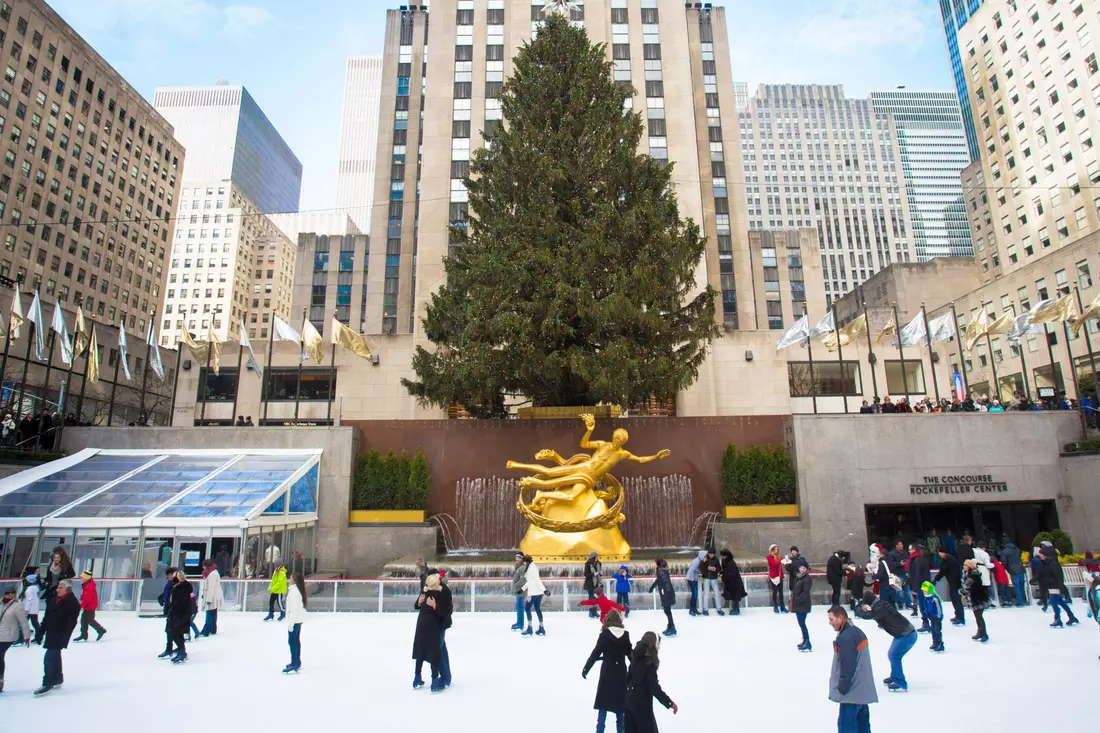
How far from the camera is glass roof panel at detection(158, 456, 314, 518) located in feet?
57.5

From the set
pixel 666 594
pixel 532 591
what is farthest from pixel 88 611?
pixel 666 594

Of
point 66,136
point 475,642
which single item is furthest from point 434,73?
point 66,136

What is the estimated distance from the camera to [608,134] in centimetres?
2458

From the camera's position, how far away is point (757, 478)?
2211cm

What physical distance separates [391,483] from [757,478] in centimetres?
1213

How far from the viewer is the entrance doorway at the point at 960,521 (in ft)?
76.5

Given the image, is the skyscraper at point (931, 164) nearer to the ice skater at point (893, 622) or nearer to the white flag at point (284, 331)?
the white flag at point (284, 331)

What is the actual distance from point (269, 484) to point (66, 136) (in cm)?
7653

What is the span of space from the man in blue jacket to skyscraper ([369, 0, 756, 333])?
2566cm

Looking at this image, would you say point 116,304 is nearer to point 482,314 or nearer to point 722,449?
point 482,314

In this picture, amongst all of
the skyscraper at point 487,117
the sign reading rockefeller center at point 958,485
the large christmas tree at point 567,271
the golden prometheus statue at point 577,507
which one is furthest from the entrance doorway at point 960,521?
the skyscraper at point 487,117

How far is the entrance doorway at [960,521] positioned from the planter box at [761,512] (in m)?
3.07

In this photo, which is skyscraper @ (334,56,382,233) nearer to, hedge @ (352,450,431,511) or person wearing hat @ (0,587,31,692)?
hedge @ (352,450,431,511)

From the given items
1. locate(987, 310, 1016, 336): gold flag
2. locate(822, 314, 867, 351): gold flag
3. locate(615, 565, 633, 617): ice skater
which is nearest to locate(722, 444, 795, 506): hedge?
locate(822, 314, 867, 351): gold flag
